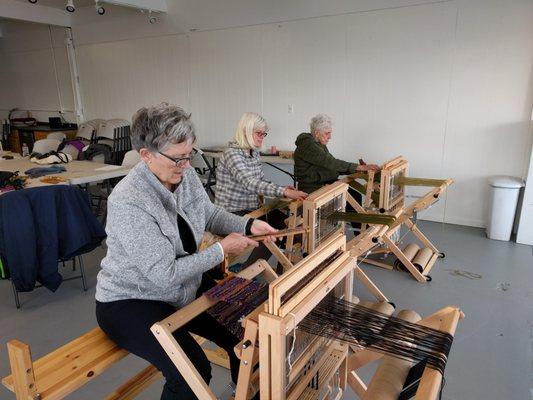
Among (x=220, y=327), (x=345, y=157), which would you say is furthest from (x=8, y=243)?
(x=345, y=157)

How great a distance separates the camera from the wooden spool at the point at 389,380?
3.93 feet

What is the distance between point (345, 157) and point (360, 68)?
3.54ft

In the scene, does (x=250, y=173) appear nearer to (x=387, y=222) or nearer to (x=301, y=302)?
(x=387, y=222)

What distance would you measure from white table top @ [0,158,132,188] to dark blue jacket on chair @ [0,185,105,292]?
70cm

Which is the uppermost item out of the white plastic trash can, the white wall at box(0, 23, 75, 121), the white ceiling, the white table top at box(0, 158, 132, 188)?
the white ceiling

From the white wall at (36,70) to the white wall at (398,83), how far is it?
10.5 ft

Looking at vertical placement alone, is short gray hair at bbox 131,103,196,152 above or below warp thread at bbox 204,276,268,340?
above

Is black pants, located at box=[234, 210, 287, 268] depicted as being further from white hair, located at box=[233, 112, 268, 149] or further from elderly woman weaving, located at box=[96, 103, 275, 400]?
elderly woman weaving, located at box=[96, 103, 275, 400]

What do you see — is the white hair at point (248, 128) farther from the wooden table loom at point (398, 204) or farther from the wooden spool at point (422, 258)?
the wooden spool at point (422, 258)

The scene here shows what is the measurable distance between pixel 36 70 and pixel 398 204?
844 centimetres

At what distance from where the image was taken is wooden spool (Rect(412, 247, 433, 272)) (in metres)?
3.12

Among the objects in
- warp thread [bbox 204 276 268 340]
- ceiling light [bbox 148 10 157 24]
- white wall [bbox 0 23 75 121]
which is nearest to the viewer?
warp thread [bbox 204 276 268 340]

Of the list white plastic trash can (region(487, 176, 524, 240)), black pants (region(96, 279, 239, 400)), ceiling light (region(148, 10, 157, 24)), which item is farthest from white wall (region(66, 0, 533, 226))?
black pants (region(96, 279, 239, 400))

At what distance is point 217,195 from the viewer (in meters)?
2.89
